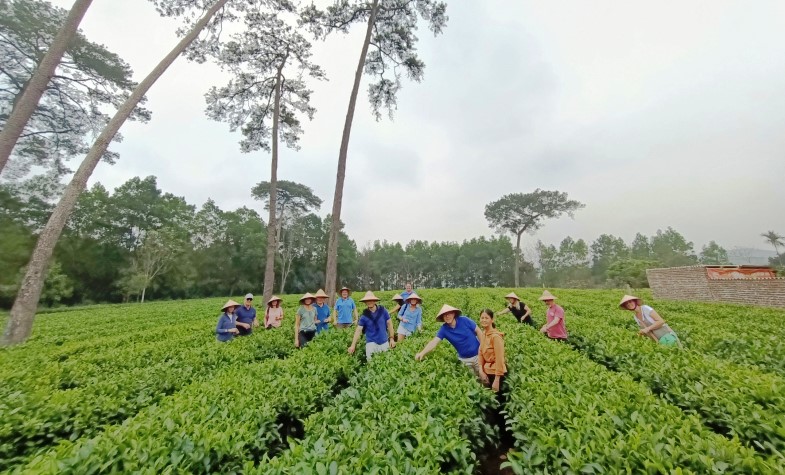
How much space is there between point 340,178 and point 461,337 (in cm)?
906

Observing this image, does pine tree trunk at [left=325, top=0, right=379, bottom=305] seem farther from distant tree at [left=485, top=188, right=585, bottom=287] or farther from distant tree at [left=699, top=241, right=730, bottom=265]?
distant tree at [left=699, top=241, right=730, bottom=265]

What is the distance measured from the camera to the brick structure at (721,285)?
42.3 feet

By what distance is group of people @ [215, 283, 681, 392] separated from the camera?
458 centimetres

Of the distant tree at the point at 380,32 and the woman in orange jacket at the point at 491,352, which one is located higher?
the distant tree at the point at 380,32

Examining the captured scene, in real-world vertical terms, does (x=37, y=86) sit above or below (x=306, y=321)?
above

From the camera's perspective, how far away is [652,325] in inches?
227

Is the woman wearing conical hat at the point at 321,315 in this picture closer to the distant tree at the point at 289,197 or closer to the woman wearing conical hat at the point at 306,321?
the woman wearing conical hat at the point at 306,321

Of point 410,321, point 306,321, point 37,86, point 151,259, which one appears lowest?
point 410,321

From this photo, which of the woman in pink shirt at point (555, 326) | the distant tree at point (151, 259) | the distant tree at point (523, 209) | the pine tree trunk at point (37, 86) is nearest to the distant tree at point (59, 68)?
the pine tree trunk at point (37, 86)

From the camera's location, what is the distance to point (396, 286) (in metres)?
72.8

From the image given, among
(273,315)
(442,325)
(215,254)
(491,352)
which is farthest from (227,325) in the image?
(215,254)

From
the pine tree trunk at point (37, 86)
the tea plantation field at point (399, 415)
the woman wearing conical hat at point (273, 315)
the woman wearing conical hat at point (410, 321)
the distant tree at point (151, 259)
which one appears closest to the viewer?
the tea plantation field at point (399, 415)

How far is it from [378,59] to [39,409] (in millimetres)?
15322

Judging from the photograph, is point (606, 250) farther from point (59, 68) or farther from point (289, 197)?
point (59, 68)
